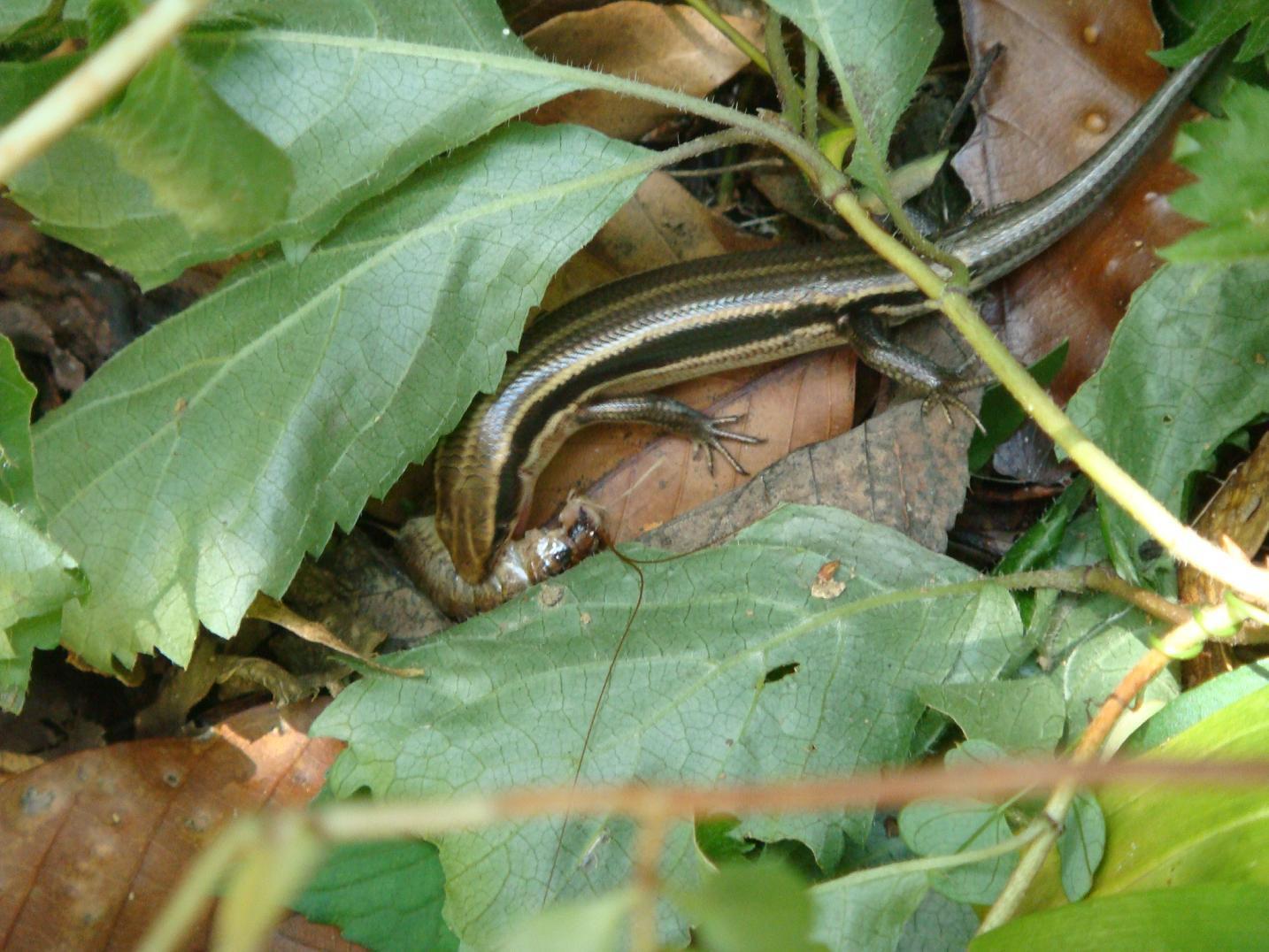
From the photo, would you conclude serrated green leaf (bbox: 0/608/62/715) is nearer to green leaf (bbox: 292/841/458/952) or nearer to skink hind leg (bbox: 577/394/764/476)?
green leaf (bbox: 292/841/458/952)

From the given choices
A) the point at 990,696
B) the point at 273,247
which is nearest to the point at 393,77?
the point at 273,247

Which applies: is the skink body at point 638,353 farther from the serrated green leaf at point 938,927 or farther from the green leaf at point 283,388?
the serrated green leaf at point 938,927

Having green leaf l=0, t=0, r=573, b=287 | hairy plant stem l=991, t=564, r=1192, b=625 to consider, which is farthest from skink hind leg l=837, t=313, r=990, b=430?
green leaf l=0, t=0, r=573, b=287

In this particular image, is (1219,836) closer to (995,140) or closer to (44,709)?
(995,140)

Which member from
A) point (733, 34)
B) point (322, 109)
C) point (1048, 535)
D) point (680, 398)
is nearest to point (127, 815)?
point (322, 109)

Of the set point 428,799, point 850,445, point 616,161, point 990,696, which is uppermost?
point 616,161

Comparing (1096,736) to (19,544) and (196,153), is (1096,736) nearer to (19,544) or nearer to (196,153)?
(196,153)

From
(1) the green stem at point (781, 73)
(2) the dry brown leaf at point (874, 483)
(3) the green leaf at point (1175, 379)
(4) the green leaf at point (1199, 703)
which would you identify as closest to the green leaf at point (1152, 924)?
(4) the green leaf at point (1199, 703)
